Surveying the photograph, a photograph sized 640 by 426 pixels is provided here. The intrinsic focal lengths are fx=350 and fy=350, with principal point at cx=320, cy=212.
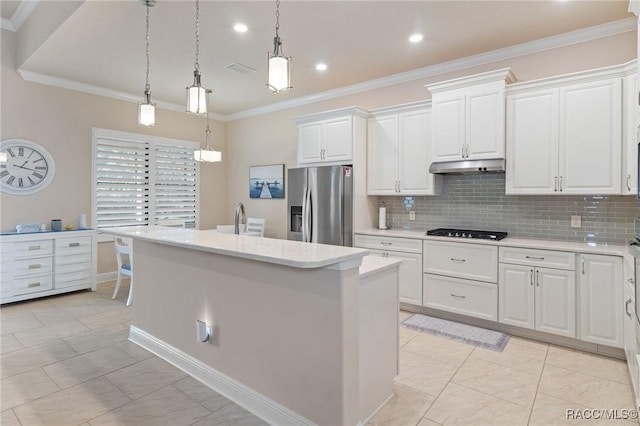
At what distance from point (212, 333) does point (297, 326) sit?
31.9 inches

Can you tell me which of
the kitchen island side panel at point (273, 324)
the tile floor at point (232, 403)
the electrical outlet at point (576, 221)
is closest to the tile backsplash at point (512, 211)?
the electrical outlet at point (576, 221)

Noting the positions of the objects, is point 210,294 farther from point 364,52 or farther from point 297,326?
point 364,52

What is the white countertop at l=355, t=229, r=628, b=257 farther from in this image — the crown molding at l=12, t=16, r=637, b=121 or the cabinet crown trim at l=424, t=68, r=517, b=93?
the crown molding at l=12, t=16, r=637, b=121

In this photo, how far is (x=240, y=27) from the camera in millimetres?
3236

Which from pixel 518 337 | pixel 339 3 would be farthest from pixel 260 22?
pixel 518 337

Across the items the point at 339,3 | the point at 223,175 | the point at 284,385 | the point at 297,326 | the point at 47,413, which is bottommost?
the point at 47,413

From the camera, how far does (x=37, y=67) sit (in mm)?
4285

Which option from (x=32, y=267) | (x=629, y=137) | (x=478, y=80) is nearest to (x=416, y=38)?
(x=478, y=80)

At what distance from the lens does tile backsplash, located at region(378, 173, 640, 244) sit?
3186 mm

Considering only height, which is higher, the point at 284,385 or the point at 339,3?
the point at 339,3

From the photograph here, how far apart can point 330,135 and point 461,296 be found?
247 centimetres

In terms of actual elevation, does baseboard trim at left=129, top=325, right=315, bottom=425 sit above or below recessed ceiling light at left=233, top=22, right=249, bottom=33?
below

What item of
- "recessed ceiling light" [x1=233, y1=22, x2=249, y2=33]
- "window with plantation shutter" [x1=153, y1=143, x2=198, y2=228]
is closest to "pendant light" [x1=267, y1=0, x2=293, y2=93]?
"recessed ceiling light" [x1=233, y1=22, x2=249, y2=33]

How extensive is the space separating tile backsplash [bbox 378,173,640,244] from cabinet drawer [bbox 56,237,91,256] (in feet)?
13.0
